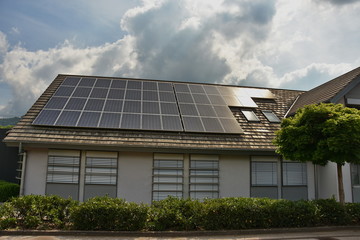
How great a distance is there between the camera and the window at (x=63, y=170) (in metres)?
12.1

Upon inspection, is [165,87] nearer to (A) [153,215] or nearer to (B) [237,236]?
(A) [153,215]

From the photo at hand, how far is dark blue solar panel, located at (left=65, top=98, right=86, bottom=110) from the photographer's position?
45.7 ft

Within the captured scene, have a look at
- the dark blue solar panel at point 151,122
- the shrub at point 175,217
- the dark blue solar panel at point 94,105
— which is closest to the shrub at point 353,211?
the shrub at point 175,217

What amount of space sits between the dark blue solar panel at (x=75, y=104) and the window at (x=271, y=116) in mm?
9941

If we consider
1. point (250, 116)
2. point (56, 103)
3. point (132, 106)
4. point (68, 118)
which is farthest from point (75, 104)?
point (250, 116)

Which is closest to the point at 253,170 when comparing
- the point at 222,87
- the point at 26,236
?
the point at 222,87

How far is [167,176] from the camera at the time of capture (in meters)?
12.6

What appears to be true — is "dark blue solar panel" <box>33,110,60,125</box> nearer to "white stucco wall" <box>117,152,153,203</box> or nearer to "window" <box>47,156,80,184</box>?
"window" <box>47,156,80,184</box>

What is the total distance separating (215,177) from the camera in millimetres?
12992

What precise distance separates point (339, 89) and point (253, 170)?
6.11 metres

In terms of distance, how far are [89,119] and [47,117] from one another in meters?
1.85

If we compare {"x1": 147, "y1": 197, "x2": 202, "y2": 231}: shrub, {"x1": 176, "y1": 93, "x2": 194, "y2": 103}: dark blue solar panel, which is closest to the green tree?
{"x1": 147, "y1": 197, "x2": 202, "y2": 231}: shrub

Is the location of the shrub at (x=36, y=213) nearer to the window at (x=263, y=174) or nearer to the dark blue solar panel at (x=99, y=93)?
the dark blue solar panel at (x=99, y=93)

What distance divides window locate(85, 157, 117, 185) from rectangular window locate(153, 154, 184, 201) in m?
1.80
